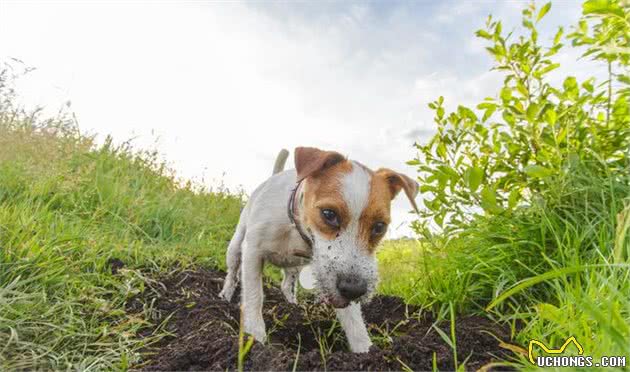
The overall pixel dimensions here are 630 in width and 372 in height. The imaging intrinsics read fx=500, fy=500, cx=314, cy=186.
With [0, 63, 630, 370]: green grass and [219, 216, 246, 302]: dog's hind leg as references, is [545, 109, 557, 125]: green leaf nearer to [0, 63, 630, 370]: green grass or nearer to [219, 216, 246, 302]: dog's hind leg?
[0, 63, 630, 370]: green grass

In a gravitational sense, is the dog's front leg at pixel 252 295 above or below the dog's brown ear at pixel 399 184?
below

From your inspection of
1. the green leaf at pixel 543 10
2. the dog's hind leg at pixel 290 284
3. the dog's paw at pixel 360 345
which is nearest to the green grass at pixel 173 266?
the dog's paw at pixel 360 345

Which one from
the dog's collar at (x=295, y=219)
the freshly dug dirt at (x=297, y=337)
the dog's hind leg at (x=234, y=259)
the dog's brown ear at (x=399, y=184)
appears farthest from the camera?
the dog's hind leg at (x=234, y=259)

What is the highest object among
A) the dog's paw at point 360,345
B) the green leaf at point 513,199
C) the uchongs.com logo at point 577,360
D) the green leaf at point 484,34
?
the green leaf at point 484,34

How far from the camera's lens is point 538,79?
370 cm

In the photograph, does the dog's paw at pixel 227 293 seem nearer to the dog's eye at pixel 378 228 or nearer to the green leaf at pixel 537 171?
the dog's eye at pixel 378 228

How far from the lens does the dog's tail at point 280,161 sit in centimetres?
504

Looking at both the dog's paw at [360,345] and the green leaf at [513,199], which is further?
the green leaf at [513,199]

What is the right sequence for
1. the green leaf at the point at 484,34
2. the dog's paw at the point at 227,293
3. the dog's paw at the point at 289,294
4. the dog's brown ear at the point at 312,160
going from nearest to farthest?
the dog's brown ear at the point at 312,160 < the green leaf at the point at 484,34 < the dog's paw at the point at 227,293 < the dog's paw at the point at 289,294

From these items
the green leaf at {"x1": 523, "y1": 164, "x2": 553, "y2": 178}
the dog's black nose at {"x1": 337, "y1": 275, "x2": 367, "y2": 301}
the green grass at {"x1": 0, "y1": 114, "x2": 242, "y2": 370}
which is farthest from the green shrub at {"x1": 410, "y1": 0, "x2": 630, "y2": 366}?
the green grass at {"x1": 0, "y1": 114, "x2": 242, "y2": 370}

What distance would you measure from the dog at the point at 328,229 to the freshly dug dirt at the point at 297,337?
0.20 meters

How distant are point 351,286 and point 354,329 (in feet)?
1.78

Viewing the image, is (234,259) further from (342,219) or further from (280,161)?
(342,219)

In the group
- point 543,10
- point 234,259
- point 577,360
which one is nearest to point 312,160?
point 234,259
